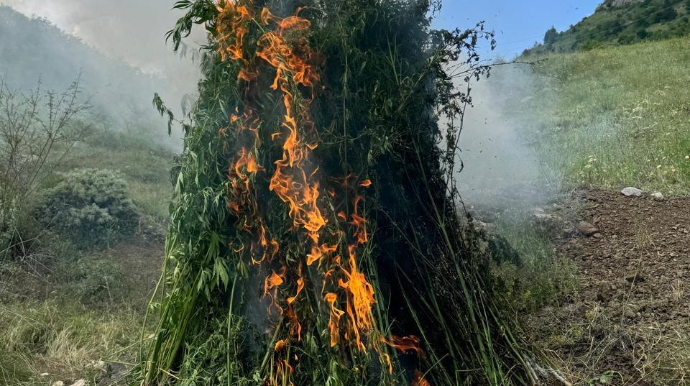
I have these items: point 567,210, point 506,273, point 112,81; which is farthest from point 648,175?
point 112,81

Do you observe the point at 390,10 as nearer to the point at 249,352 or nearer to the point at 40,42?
the point at 249,352

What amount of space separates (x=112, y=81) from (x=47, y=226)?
9709 millimetres

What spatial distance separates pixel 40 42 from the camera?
48.3 ft

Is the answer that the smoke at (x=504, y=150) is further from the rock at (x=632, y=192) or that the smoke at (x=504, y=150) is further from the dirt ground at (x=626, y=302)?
the dirt ground at (x=626, y=302)

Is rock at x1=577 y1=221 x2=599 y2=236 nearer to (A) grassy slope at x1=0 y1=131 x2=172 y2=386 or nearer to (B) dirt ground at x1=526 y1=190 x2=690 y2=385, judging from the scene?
(B) dirt ground at x1=526 y1=190 x2=690 y2=385

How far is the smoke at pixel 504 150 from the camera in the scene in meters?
7.07

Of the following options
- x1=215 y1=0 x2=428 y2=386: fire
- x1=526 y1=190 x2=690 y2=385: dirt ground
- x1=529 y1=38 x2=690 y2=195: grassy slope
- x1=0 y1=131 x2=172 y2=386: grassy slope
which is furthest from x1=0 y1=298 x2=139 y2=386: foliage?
x1=529 y1=38 x2=690 y2=195: grassy slope

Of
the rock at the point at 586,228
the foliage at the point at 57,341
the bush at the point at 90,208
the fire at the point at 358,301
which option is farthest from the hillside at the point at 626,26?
the fire at the point at 358,301

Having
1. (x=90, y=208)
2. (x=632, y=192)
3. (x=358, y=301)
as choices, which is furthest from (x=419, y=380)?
(x=90, y=208)

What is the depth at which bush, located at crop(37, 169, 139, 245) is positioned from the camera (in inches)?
271

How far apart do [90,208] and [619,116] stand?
885 cm

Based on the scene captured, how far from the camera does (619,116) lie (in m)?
10.2

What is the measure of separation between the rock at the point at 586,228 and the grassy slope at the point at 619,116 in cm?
118

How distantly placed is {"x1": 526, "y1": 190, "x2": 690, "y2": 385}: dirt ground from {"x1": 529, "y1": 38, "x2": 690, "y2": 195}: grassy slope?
3.25ft
